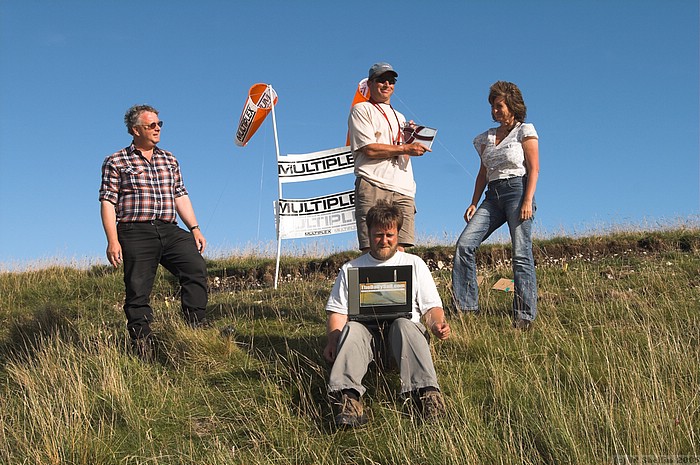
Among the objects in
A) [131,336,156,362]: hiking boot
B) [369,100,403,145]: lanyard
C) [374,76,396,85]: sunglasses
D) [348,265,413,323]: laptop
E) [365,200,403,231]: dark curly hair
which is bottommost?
[131,336,156,362]: hiking boot

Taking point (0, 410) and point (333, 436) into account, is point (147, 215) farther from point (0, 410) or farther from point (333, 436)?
point (333, 436)

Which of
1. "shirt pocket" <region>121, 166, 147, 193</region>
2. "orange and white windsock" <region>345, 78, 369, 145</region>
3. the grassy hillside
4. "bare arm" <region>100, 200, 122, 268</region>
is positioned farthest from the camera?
"orange and white windsock" <region>345, 78, 369, 145</region>

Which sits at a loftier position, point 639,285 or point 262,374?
point 639,285

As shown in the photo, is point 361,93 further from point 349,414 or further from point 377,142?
point 349,414

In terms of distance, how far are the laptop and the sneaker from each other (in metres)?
0.64

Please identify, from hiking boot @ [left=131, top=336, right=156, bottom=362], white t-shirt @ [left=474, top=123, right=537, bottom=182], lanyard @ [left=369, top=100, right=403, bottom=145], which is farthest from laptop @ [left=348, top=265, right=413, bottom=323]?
hiking boot @ [left=131, top=336, right=156, bottom=362]

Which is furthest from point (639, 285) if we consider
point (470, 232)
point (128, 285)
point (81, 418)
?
point (81, 418)

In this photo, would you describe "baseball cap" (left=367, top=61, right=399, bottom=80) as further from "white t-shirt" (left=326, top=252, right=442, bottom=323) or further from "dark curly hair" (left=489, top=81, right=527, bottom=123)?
"white t-shirt" (left=326, top=252, right=442, bottom=323)

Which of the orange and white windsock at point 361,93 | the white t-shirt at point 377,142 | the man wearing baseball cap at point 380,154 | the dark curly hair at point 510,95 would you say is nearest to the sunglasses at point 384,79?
the man wearing baseball cap at point 380,154

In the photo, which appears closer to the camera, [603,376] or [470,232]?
[603,376]

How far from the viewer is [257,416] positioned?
14.0 ft

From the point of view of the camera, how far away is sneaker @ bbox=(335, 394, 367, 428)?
387 cm

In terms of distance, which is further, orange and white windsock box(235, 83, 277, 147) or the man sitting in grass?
orange and white windsock box(235, 83, 277, 147)

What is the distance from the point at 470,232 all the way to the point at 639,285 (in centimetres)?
293
